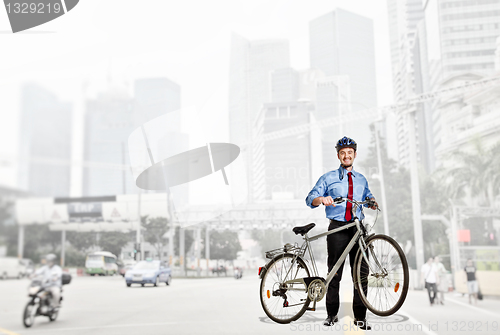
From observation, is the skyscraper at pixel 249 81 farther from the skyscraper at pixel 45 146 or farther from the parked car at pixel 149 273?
the skyscraper at pixel 45 146

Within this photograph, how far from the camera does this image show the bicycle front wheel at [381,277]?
166 inches

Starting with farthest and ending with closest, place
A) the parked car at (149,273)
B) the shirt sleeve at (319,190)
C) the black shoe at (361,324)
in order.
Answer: the parked car at (149,273), the black shoe at (361,324), the shirt sleeve at (319,190)

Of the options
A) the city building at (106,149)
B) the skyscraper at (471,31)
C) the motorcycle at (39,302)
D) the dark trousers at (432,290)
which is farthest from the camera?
the skyscraper at (471,31)

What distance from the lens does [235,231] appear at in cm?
940

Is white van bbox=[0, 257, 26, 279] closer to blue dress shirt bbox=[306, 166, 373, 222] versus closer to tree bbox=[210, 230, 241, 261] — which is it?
tree bbox=[210, 230, 241, 261]

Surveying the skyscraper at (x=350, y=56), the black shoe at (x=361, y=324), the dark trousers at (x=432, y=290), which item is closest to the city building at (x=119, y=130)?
the skyscraper at (x=350, y=56)

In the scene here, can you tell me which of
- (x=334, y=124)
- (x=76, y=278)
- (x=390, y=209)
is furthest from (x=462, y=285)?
(x=76, y=278)

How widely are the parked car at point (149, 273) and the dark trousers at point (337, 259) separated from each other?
18.1ft

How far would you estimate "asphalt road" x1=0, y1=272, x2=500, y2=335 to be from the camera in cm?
698

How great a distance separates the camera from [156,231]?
8.80 m

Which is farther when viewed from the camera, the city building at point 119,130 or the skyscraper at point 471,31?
the skyscraper at point 471,31

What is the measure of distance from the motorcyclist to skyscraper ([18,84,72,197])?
3.59ft

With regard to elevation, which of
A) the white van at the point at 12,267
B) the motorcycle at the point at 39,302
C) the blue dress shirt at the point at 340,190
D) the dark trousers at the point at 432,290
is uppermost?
the blue dress shirt at the point at 340,190

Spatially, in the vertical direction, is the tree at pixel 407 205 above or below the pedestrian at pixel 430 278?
above
